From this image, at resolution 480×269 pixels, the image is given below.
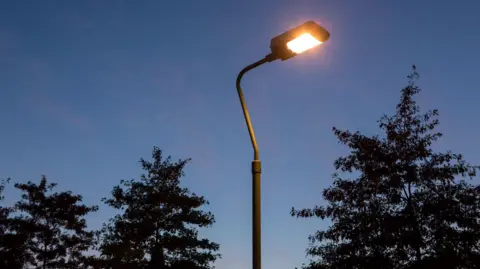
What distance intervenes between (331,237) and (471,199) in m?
5.64

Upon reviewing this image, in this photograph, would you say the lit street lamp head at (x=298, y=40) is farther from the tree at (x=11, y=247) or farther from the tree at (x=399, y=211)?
the tree at (x=11, y=247)

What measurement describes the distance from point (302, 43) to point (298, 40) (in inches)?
3.1

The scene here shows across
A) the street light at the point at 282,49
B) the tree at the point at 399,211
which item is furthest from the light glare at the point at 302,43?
the tree at the point at 399,211

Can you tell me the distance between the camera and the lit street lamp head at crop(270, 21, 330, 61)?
6.70 m

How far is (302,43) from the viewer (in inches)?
271

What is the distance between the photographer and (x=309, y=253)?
20.4m

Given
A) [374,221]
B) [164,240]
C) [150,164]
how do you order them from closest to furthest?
1. [374,221]
2. [164,240]
3. [150,164]

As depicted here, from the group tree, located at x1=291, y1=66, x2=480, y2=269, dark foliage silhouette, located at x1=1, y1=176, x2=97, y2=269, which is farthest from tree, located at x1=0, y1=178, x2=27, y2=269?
→ tree, located at x1=291, y1=66, x2=480, y2=269

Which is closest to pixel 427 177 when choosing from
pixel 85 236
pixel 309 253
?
pixel 309 253

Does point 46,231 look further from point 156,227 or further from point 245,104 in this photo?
point 245,104

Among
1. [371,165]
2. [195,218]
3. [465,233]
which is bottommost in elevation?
[465,233]

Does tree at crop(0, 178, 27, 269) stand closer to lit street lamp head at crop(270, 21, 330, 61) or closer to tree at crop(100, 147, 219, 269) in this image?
tree at crop(100, 147, 219, 269)

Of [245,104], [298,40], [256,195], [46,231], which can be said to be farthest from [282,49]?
[46,231]

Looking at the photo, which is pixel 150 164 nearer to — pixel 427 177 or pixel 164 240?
pixel 164 240
